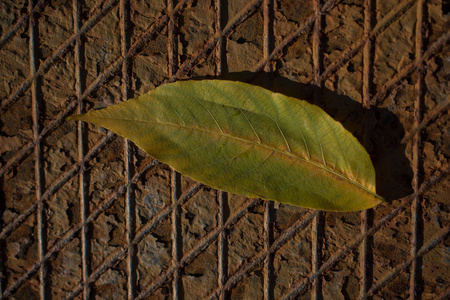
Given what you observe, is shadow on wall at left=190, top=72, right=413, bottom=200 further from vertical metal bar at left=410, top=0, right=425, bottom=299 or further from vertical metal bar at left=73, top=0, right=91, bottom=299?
vertical metal bar at left=73, top=0, right=91, bottom=299

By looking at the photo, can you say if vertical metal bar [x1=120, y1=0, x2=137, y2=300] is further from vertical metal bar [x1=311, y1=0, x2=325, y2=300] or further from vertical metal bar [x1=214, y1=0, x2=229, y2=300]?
vertical metal bar [x1=311, y1=0, x2=325, y2=300]

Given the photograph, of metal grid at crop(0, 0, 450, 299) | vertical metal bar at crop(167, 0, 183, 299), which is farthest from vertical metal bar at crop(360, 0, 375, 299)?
vertical metal bar at crop(167, 0, 183, 299)

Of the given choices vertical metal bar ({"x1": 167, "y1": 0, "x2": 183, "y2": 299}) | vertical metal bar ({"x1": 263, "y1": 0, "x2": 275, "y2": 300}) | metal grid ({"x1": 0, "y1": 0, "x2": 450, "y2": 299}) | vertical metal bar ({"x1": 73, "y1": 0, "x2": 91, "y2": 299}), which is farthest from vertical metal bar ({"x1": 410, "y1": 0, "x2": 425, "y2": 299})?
vertical metal bar ({"x1": 73, "y1": 0, "x2": 91, "y2": 299})

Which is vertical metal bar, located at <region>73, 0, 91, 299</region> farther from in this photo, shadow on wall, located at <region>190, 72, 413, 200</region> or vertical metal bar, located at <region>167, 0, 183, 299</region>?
shadow on wall, located at <region>190, 72, 413, 200</region>

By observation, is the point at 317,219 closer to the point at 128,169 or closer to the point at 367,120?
the point at 367,120

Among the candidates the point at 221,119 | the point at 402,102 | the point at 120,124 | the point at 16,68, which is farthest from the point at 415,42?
the point at 16,68

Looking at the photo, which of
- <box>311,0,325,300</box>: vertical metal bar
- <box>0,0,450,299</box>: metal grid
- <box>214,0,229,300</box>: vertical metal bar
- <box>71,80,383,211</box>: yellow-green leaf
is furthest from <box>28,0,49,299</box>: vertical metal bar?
<box>311,0,325,300</box>: vertical metal bar

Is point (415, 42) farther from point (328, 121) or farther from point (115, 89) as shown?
point (115, 89)

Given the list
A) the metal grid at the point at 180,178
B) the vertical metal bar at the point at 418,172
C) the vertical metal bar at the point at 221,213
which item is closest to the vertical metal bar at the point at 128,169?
the metal grid at the point at 180,178
